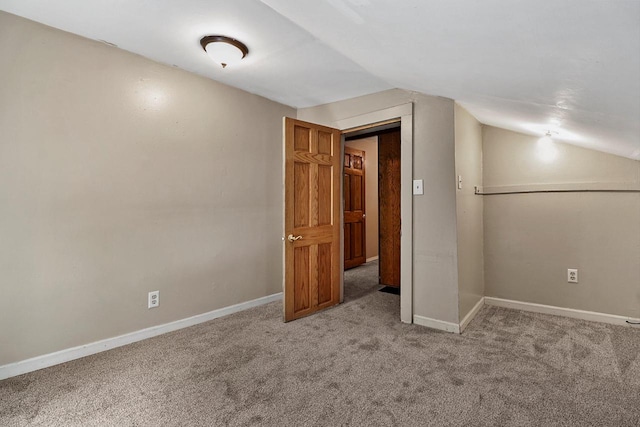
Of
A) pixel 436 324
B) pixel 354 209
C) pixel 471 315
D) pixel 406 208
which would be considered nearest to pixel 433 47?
pixel 406 208

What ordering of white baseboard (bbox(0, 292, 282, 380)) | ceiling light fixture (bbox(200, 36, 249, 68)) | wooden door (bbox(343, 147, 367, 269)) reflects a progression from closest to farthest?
white baseboard (bbox(0, 292, 282, 380)) → ceiling light fixture (bbox(200, 36, 249, 68)) → wooden door (bbox(343, 147, 367, 269))

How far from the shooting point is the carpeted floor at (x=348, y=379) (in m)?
1.58

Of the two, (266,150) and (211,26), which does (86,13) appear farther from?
(266,150)

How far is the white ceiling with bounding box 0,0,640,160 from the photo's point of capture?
1.13 m

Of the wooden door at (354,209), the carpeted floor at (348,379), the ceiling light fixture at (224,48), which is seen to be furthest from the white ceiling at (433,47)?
the wooden door at (354,209)

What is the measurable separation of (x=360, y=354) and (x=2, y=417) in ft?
6.85

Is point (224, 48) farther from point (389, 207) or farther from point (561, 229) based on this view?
point (561, 229)

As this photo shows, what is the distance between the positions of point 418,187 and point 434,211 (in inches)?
10.7

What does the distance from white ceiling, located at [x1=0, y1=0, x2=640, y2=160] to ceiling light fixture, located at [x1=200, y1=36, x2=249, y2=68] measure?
2.2 inches

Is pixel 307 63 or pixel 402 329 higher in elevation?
pixel 307 63

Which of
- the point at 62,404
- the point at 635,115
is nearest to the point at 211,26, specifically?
the point at 62,404

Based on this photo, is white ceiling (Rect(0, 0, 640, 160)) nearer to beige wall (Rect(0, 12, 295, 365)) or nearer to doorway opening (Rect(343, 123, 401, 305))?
beige wall (Rect(0, 12, 295, 365))

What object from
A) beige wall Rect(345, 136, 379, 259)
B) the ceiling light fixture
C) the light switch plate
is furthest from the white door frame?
beige wall Rect(345, 136, 379, 259)

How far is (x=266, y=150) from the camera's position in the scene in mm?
3496
